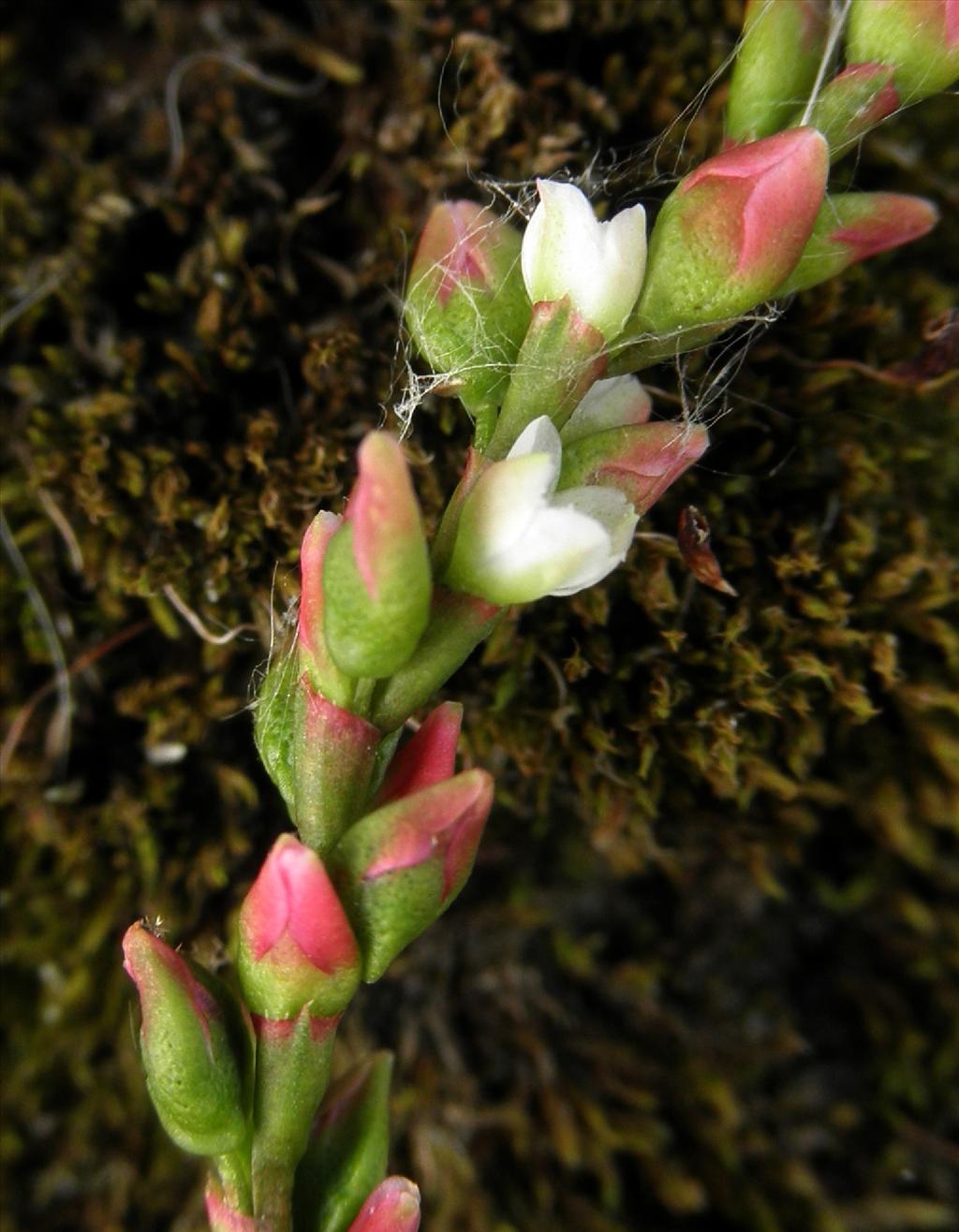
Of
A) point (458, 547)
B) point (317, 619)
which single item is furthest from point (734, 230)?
point (317, 619)

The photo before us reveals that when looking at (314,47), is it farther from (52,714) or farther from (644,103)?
(52,714)

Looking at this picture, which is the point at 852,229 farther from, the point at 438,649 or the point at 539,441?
the point at 438,649

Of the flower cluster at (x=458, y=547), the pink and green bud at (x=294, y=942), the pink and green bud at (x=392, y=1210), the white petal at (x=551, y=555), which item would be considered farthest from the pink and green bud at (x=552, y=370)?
the pink and green bud at (x=392, y=1210)

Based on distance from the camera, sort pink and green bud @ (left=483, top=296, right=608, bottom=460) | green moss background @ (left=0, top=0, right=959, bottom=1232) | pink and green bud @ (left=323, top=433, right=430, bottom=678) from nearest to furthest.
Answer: pink and green bud @ (left=323, top=433, right=430, bottom=678)
pink and green bud @ (left=483, top=296, right=608, bottom=460)
green moss background @ (left=0, top=0, right=959, bottom=1232)

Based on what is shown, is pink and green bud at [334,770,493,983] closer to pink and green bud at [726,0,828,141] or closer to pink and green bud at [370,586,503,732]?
pink and green bud at [370,586,503,732]

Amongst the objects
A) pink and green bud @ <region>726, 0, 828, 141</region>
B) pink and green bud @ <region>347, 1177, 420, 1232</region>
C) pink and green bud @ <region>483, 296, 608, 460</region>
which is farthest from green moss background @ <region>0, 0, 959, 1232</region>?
pink and green bud @ <region>347, 1177, 420, 1232</region>

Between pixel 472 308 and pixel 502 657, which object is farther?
pixel 502 657
